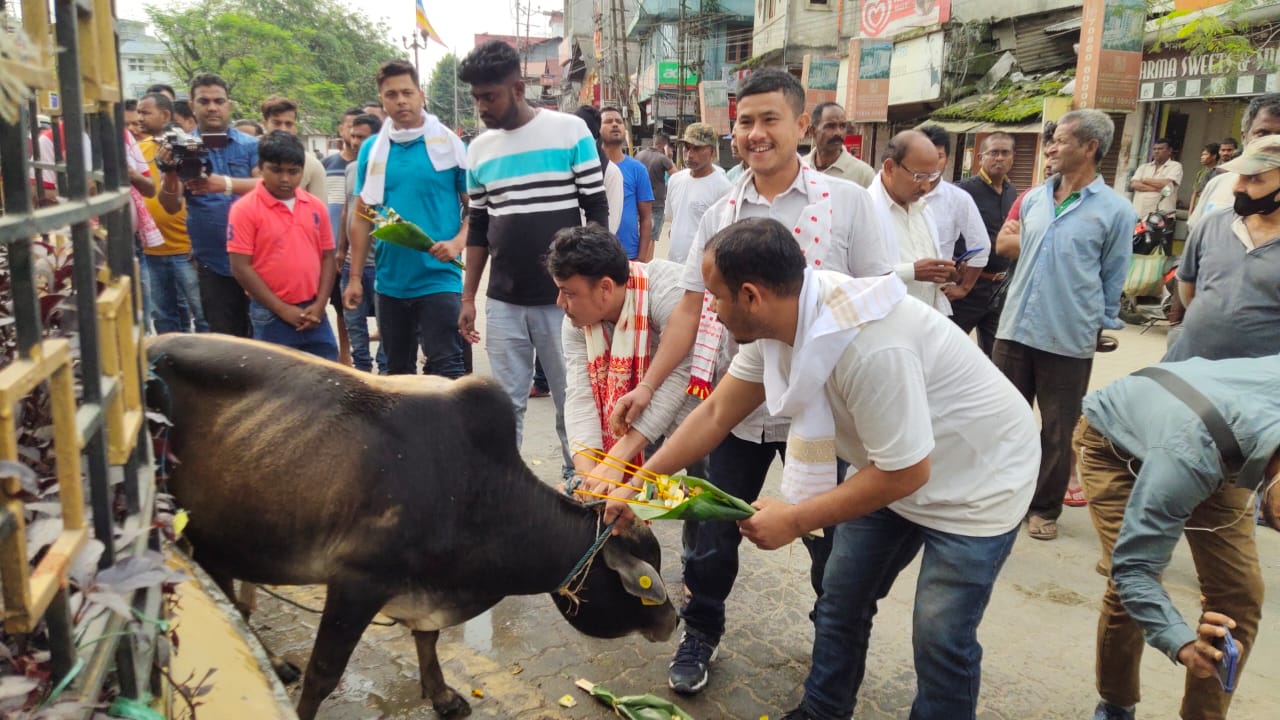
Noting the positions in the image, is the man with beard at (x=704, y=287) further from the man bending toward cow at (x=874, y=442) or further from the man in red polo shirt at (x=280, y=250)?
the man in red polo shirt at (x=280, y=250)

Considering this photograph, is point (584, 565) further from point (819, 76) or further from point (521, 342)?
point (819, 76)

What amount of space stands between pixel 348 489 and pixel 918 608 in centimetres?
188

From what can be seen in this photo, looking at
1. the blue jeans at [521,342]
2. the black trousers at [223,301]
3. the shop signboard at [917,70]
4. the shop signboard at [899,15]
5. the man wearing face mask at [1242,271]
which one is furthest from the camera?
the shop signboard at [899,15]

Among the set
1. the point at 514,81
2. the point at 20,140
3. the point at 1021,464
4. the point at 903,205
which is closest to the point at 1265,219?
the point at 903,205

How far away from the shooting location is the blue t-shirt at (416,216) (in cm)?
488

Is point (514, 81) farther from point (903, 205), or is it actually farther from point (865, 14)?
point (865, 14)

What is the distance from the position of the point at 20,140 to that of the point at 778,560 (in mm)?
3914

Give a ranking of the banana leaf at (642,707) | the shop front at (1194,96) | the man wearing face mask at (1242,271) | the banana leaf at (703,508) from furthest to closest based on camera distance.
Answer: the shop front at (1194,96)
the man wearing face mask at (1242,271)
the banana leaf at (642,707)
the banana leaf at (703,508)

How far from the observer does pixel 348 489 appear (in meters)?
2.91

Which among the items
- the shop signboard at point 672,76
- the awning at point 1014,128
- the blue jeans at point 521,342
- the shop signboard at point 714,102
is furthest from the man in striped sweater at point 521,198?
the shop signboard at point 672,76

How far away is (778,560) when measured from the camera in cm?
445

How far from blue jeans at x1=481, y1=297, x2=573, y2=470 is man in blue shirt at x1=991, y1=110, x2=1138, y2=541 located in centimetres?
257

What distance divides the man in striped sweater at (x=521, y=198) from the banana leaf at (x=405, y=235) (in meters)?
0.31

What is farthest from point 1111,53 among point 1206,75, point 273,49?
point 273,49
